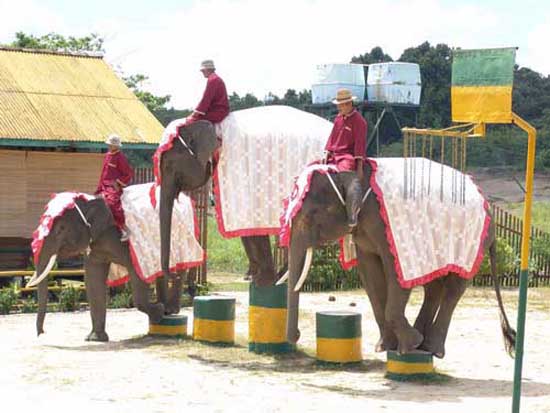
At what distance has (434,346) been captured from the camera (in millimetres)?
11766

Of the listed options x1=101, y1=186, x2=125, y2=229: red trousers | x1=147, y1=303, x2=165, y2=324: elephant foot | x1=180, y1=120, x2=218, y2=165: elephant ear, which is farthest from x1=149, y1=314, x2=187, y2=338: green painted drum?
x1=180, y1=120, x2=218, y2=165: elephant ear

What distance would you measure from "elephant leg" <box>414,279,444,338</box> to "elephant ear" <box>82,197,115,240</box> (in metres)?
4.42

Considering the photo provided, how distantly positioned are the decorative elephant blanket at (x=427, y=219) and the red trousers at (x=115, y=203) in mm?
3598

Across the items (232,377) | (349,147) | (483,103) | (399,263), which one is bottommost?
(232,377)

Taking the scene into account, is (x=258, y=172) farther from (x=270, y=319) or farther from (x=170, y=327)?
(x=170, y=327)

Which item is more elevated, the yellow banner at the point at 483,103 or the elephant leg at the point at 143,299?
the yellow banner at the point at 483,103

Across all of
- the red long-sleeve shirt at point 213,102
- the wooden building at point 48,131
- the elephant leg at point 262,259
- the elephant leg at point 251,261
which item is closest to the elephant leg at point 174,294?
the elephant leg at point 251,261

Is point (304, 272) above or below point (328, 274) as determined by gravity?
above

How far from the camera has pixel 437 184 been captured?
1134 cm

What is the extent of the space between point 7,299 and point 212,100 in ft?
20.5

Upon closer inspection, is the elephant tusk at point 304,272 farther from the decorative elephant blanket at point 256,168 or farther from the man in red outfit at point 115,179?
the man in red outfit at point 115,179

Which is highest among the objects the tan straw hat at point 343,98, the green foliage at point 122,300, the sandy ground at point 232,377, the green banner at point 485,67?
the tan straw hat at point 343,98

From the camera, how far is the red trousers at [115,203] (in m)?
14.3

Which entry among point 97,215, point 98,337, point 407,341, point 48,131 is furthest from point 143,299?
point 48,131
